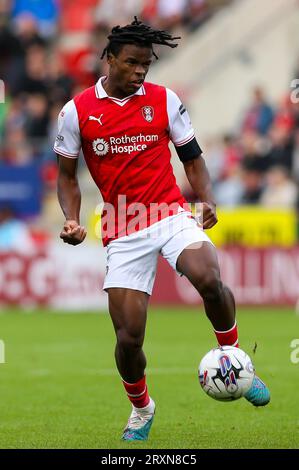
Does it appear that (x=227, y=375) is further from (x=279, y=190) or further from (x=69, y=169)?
(x=279, y=190)

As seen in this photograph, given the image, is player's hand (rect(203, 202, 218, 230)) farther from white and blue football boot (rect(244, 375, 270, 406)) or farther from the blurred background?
the blurred background

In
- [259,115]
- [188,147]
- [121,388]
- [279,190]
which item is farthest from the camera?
[259,115]

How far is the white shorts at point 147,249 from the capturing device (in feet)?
27.2

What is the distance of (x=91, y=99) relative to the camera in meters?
8.40

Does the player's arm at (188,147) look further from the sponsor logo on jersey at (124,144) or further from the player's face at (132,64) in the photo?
the player's face at (132,64)

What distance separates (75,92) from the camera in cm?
2339

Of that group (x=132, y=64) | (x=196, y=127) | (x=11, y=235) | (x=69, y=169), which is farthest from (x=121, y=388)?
(x=196, y=127)

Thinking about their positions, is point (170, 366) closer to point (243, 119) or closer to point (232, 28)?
point (243, 119)

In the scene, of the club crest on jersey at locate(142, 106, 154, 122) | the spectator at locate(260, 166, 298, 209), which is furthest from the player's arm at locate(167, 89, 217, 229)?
the spectator at locate(260, 166, 298, 209)

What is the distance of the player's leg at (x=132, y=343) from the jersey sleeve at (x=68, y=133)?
3.20ft

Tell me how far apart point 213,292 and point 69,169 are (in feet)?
4.44

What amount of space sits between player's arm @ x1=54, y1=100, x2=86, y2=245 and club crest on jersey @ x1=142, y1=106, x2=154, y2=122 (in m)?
0.45
